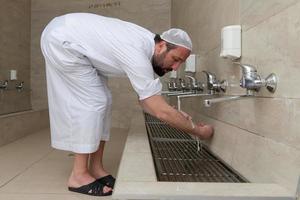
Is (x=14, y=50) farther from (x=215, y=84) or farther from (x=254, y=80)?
(x=254, y=80)

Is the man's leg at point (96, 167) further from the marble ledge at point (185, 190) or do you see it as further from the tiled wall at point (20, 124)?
the tiled wall at point (20, 124)

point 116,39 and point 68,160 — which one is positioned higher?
point 116,39

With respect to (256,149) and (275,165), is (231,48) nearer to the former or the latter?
(256,149)

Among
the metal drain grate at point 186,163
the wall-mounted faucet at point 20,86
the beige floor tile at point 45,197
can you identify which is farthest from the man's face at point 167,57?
the wall-mounted faucet at point 20,86

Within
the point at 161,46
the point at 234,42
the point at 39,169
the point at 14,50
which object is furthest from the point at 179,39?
the point at 14,50

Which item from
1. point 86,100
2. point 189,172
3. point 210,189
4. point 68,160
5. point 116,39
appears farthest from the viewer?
point 68,160

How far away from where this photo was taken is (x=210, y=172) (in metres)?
1.33

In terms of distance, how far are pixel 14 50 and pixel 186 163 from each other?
3.33 m

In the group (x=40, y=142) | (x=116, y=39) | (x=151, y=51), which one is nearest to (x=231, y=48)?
(x=151, y=51)

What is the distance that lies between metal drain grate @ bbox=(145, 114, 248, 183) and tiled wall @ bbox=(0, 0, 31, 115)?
8.29 ft

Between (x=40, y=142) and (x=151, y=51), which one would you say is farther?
(x=40, y=142)

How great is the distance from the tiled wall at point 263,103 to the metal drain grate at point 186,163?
0.05 meters

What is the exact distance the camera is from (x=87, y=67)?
1.61 m

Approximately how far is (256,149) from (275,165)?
0.56ft
